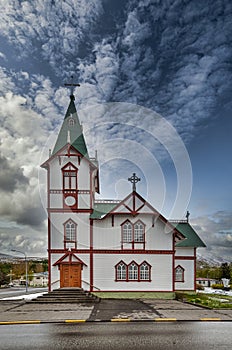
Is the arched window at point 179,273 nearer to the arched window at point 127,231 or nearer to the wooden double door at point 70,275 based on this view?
the arched window at point 127,231

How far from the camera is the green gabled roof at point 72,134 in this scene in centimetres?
2966

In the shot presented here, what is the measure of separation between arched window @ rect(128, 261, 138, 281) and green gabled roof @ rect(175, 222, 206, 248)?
5192 millimetres

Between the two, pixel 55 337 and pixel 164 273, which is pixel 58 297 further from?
pixel 55 337

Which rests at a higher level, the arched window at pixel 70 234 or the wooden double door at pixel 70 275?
the arched window at pixel 70 234

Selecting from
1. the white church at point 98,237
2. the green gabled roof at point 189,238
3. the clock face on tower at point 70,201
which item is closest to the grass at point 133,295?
the white church at point 98,237

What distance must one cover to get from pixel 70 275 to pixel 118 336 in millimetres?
16733

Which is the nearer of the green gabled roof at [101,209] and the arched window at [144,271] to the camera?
the arched window at [144,271]

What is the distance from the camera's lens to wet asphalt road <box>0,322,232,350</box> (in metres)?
9.84

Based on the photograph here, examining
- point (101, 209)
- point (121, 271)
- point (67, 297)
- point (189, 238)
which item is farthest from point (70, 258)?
point (189, 238)

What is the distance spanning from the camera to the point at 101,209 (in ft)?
97.0

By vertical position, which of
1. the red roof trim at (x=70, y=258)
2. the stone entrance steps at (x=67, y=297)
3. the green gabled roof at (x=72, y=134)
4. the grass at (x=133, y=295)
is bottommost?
the grass at (x=133, y=295)

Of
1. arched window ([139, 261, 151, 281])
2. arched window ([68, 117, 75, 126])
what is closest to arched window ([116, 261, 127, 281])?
arched window ([139, 261, 151, 281])

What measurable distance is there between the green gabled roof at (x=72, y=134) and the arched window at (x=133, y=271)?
9.37 meters

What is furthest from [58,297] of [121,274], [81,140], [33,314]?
[81,140]
